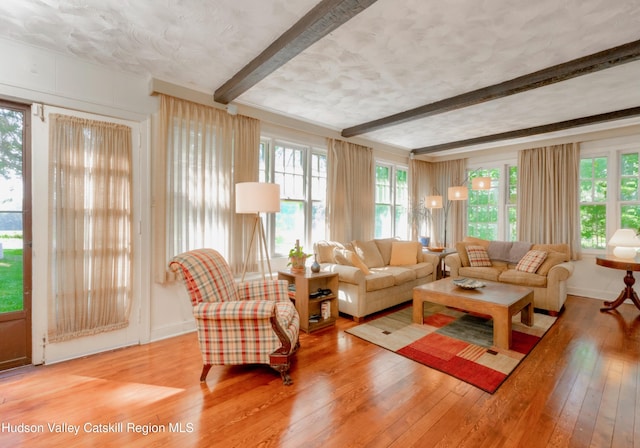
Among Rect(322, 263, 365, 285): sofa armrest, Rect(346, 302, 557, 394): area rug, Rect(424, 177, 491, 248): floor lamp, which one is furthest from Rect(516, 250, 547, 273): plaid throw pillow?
Rect(322, 263, 365, 285): sofa armrest

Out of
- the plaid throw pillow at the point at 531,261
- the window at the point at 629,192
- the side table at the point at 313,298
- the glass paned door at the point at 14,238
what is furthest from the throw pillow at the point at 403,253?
the glass paned door at the point at 14,238

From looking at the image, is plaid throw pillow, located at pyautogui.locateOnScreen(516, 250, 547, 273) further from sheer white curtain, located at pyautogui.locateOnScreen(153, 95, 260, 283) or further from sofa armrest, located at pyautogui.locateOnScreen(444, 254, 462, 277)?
sheer white curtain, located at pyautogui.locateOnScreen(153, 95, 260, 283)

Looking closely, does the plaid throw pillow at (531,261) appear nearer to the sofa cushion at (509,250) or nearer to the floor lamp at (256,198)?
the sofa cushion at (509,250)

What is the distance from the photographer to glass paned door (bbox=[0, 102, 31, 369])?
2479mm

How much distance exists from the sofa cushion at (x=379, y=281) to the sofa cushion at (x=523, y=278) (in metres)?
1.64

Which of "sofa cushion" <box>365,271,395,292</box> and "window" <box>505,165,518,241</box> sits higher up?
"window" <box>505,165,518,241</box>

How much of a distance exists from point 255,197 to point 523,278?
12.3 feet

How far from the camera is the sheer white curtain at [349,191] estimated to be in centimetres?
477

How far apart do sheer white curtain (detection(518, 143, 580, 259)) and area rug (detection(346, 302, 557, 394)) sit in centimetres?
190

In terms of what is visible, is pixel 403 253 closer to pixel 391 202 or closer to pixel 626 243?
pixel 391 202

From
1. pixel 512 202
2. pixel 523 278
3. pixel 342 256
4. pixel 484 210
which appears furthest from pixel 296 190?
pixel 512 202

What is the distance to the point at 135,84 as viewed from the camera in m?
2.99

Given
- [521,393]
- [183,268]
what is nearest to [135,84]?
[183,268]

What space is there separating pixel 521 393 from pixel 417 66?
2865 millimetres
